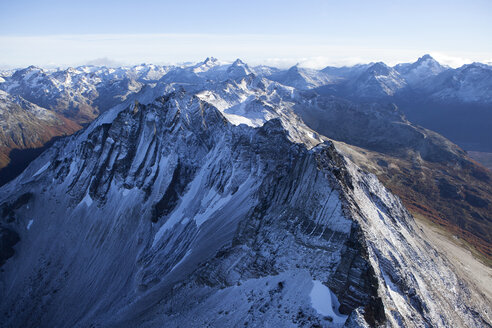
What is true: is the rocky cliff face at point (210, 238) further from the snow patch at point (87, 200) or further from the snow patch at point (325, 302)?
the snow patch at point (87, 200)

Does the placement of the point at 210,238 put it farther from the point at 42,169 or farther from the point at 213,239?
the point at 42,169

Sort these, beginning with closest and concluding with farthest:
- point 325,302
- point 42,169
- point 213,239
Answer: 1. point 325,302
2. point 213,239
3. point 42,169

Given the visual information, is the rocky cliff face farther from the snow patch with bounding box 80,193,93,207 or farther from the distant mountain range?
the snow patch with bounding box 80,193,93,207

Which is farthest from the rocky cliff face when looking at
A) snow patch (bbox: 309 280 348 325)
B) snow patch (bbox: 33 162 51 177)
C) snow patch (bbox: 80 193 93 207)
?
snow patch (bbox: 33 162 51 177)

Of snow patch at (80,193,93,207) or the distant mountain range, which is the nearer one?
the distant mountain range

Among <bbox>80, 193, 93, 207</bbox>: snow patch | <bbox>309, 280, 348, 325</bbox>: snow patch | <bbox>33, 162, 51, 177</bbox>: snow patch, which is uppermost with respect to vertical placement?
<bbox>309, 280, 348, 325</bbox>: snow patch

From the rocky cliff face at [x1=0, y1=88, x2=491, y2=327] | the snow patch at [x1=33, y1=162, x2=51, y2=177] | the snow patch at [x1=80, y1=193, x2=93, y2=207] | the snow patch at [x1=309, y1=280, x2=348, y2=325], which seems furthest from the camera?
the snow patch at [x1=33, y1=162, x2=51, y2=177]

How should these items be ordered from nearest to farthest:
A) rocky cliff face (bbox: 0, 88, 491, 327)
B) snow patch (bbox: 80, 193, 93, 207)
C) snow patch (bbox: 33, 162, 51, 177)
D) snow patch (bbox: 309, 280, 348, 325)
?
1. snow patch (bbox: 309, 280, 348, 325)
2. rocky cliff face (bbox: 0, 88, 491, 327)
3. snow patch (bbox: 80, 193, 93, 207)
4. snow patch (bbox: 33, 162, 51, 177)

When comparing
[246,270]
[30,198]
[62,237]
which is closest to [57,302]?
[62,237]

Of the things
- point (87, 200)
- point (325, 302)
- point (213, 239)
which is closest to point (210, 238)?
point (213, 239)
